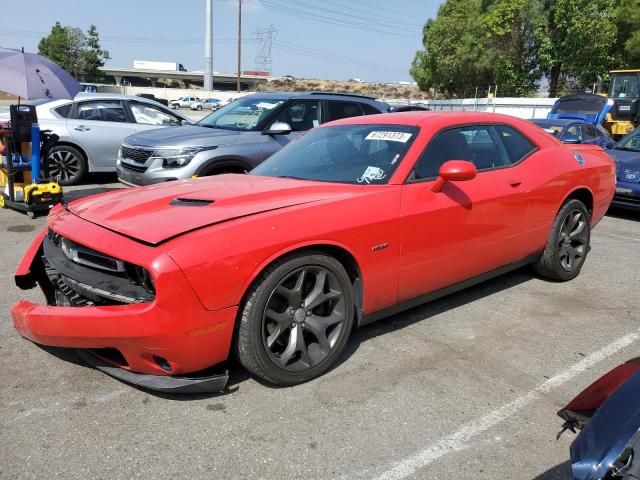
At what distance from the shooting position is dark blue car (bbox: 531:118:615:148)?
11.2 metres

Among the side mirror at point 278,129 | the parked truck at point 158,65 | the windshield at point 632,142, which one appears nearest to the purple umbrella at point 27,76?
the side mirror at point 278,129

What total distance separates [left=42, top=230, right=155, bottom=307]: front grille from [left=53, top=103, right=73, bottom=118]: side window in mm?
6904

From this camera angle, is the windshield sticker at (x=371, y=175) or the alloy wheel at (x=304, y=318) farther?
the windshield sticker at (x=371, y=175)

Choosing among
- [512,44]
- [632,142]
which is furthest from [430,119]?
[512,44]

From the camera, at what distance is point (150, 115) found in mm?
9984

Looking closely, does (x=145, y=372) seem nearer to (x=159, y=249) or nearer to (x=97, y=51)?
(x=159, y=249)

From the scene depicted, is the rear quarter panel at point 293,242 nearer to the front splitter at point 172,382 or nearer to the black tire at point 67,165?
the front splitter at point 172,382

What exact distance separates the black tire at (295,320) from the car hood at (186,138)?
426 cm

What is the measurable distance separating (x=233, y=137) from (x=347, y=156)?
3518 mm

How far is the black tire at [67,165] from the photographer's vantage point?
9.12m

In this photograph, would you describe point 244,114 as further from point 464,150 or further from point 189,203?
point 189,203

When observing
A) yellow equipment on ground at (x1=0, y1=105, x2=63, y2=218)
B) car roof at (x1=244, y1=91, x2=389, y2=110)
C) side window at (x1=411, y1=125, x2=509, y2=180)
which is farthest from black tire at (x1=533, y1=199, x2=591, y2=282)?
yellow equipment on ground at (x1=0, y1=105, x2=63, y2=218)

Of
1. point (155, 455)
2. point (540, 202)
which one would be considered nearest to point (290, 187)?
point (155, 455)

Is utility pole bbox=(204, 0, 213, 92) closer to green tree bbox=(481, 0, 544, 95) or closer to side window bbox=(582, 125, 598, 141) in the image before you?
green tree bbox=(481, 0, 544, 95)
